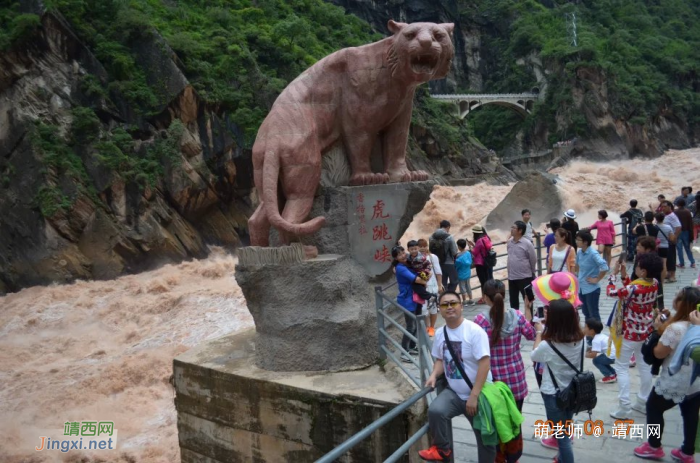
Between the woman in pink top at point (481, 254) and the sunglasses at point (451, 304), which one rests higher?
the sunglasses at point (451, 304)

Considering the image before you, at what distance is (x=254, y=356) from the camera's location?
18.4 feet

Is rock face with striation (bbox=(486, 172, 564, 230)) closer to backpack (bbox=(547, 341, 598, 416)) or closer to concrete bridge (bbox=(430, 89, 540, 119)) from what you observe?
backpack (bbox=(547, 341, 598, 416))

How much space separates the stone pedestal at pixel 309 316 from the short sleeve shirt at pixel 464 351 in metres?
1.82

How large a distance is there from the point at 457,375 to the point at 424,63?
3046 mm

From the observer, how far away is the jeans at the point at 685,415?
346 cm

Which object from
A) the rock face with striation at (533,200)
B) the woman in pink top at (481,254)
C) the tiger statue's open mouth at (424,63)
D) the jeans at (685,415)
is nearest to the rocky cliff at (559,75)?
the rock face with striation at (533,200)

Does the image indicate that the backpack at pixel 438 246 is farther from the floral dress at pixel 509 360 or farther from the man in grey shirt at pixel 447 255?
the floral dress at pixel 509 360

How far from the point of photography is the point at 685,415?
349 centimetres

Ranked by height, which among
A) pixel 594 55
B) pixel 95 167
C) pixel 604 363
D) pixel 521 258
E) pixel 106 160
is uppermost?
pixel 594 55

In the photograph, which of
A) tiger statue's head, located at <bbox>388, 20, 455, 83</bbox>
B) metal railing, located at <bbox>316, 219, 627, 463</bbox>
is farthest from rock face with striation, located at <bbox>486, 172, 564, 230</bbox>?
tiger statue's head, located at <bbox>388, 20, 455, 83</bbox>

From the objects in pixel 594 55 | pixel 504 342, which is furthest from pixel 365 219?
pixel 594 55

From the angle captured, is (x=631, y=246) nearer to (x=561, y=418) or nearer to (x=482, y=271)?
(x=482, y=271)

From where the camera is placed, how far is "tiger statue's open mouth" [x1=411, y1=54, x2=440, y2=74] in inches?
203

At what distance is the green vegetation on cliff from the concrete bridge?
5.08 feet
